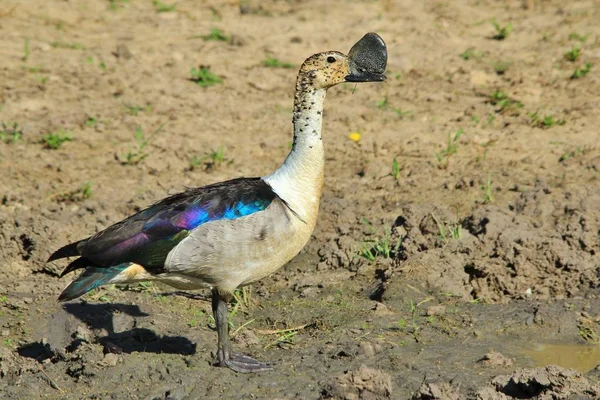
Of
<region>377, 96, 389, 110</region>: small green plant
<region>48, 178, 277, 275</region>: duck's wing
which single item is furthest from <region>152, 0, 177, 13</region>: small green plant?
<region>48, 178, 277, 275</region>: duck's wing

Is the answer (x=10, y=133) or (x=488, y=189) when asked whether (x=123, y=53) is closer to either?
(x=10, y=133)

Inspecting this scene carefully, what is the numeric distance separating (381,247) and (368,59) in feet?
5.68

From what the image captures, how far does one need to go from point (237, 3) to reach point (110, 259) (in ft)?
22.9

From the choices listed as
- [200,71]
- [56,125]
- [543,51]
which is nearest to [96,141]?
[56,125]

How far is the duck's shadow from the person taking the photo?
6.12 metres

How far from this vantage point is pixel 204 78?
10.1m

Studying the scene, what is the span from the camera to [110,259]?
5637 mm

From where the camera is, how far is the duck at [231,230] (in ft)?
18.6

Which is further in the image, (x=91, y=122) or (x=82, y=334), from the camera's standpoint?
(x=91, y=122)

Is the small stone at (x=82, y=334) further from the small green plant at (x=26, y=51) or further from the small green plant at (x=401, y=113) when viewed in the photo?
the small green plant at (x=26, y=51)

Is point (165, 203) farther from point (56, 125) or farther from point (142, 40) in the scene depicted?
point (142, 40)

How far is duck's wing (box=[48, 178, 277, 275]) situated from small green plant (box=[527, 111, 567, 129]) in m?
3.96

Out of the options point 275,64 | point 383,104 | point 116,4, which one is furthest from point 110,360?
point 116,4

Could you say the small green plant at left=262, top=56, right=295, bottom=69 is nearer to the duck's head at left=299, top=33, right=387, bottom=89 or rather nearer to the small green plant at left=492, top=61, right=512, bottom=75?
the small green plant at left=492, top=61, right=512, bottom=75
